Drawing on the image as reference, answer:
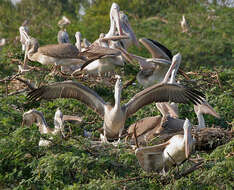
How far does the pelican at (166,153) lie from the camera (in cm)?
666

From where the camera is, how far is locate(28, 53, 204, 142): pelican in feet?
26.7

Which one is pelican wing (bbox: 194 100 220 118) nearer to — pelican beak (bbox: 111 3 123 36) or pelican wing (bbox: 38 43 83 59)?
pelican wing (bbox: 38 43 83 59)

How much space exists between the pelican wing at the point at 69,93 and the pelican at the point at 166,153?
1.70 meters

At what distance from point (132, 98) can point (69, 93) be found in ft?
2.55

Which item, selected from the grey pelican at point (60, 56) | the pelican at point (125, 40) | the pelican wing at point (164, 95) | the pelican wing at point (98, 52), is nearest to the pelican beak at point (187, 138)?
the pelican wing at point (164, 95)

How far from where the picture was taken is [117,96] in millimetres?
8273

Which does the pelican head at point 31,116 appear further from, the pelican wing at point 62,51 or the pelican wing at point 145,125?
the pelican wing at point 62,51

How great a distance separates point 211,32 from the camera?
17875 millimetres

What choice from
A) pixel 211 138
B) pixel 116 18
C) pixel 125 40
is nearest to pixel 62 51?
pixel 125 40

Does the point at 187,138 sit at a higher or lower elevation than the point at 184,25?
higher

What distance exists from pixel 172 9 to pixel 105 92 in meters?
13.8

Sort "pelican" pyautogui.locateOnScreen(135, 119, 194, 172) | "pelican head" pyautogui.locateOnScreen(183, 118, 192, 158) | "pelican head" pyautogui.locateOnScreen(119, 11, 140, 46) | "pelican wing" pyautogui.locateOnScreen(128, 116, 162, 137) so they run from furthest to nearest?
"pelican head" pyautogui.locateOnScreen(119, 11, 140, 46) → "pelican wing" pyautogui.locateOnScreen(128, 116, 162, 137) → "pelican" pyautogui.locateOnScreen(135, 119, 194, 172) → "pelican head" pyautogui.locateOnScreen(183, 118, 192, 158)

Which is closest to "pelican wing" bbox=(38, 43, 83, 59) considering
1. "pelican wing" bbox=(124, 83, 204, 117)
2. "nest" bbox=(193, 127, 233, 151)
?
"pelican wing" bbox=(124, 83, 204, 117)

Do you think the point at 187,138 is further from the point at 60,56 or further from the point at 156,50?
the point at 60,56
